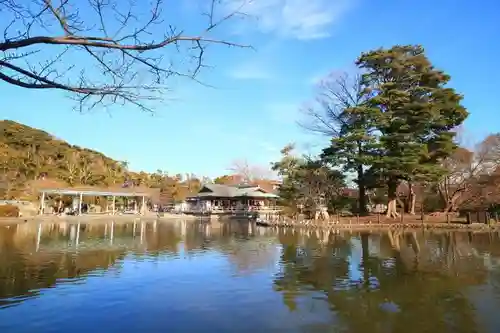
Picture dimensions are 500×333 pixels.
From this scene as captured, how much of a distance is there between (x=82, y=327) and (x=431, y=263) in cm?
891

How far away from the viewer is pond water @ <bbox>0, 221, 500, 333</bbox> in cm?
563

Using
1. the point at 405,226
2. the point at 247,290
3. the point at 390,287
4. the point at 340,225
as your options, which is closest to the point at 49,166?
the point at 340,225

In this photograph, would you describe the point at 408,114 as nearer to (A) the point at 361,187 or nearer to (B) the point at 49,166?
(A) the point at 361,187

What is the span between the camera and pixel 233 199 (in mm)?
42875

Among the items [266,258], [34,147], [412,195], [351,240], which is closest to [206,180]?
[34,147]

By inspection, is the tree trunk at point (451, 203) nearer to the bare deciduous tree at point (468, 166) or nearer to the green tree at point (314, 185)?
the bare deciduous tree at point (468, 166)

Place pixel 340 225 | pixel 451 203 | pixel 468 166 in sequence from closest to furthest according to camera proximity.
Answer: pixel 340 225 → pixel 451 203 → pixel 468 166

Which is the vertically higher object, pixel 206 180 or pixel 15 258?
pixel 206 180

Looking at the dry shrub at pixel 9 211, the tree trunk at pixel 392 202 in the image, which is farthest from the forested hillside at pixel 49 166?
the tree trunk at pixel 392 202

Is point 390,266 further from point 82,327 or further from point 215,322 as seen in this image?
point 82,327

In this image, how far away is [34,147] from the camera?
41000 mm

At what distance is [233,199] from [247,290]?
116ft

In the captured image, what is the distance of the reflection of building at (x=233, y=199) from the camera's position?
135 feet

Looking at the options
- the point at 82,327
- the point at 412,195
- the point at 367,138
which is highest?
the point at 367,138
